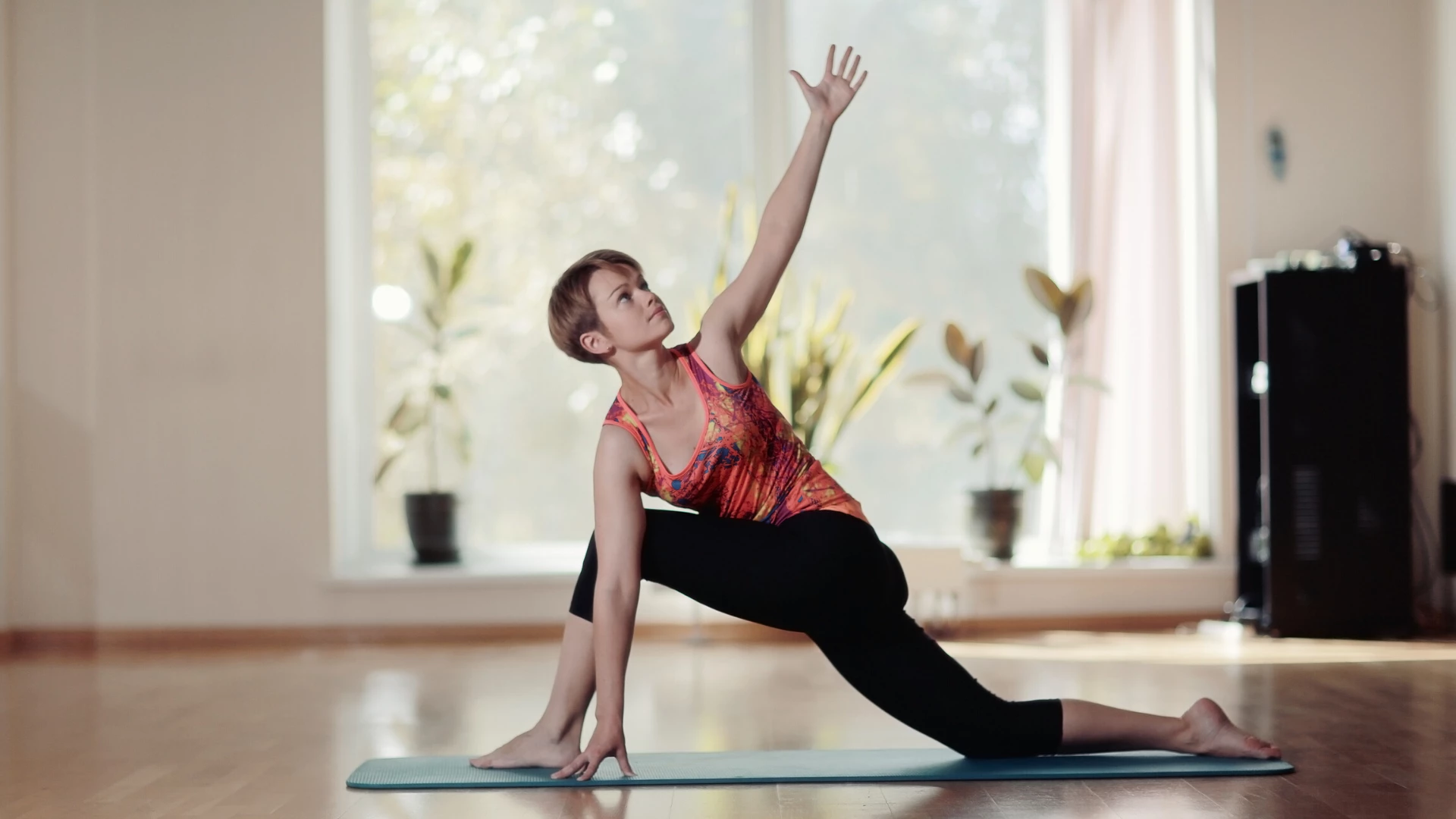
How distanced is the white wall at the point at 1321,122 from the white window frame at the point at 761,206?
0.27 feet

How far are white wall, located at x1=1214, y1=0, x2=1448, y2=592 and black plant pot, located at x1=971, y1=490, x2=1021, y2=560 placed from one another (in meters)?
0.78

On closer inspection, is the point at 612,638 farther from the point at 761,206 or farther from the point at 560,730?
the point at 761,206

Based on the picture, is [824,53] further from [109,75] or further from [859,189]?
[109,75]

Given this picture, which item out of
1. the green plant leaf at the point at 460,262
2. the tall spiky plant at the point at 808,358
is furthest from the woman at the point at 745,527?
the green plant leaf at the point at 460,262

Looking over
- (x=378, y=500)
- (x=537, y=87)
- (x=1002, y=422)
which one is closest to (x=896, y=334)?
(x=1002, y=422)

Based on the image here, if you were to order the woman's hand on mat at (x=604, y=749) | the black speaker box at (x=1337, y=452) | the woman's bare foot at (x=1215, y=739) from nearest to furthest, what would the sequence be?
the woman's hand on mat at (x=604, y=749) → the woman's bare foot at (x=1215, y=739) → the black speaker box at (x=1337, y=452)

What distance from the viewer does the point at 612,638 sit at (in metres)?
2.12

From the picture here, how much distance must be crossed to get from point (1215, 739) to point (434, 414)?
11.2 ft

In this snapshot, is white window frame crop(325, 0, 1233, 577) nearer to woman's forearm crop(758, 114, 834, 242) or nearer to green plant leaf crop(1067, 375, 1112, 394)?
green plant leaf crop(1067, 375, 1112, 394)

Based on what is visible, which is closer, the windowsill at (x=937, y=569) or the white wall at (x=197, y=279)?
the windowsill at (x=937, y=569)

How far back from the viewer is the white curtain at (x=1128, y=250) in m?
A: 5.11

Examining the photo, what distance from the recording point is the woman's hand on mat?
2072mm

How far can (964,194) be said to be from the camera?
527 centimetres

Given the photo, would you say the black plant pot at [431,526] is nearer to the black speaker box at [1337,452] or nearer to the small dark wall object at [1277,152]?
the black speaker box at [1337,452]
